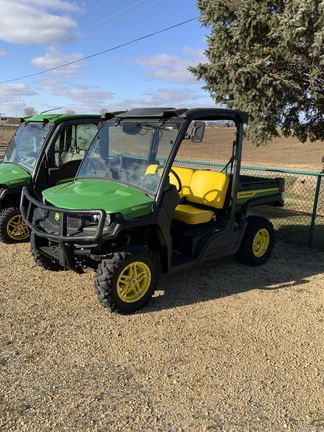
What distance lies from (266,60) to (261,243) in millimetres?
5281

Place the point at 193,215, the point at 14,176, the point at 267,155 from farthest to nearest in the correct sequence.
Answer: the point at 267,155
the point at 14,176
the point at 193,215

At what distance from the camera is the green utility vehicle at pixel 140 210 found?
146 inches

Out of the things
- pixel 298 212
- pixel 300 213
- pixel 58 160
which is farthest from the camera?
pixel 298 212

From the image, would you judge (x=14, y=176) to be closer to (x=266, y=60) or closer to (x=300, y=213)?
(x=300, y=213)

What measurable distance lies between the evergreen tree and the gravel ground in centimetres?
563

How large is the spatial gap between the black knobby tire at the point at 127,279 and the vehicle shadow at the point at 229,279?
248 mm

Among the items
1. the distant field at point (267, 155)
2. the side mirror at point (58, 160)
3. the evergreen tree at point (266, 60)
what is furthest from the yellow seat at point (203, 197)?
the distant field at point (267, 155)

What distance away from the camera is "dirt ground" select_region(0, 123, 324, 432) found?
2.59m

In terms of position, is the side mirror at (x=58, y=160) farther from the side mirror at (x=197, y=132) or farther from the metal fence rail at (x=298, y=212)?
the side mirror at (x=197, y=132)

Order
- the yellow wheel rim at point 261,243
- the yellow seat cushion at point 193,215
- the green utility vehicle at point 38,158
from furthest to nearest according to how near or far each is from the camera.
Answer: the green utility vehicle at point 38,158 → the yellow wheel rim at point 261,243 → the yellow seat cushion at point 193,215

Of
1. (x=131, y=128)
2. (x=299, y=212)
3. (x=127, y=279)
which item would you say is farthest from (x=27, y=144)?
(x=299, y=212)

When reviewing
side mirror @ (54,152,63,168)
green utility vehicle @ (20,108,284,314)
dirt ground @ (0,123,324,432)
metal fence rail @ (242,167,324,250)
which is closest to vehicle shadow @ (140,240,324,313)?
dirt ground @ (0,123,324,432)

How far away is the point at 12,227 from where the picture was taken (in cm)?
611

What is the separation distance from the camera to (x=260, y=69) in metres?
8.70
